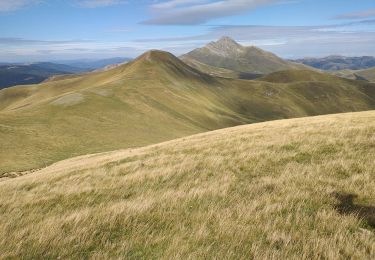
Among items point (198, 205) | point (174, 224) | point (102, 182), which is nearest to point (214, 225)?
point (174, 224)

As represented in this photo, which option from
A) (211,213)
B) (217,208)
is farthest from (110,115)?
(211,213)

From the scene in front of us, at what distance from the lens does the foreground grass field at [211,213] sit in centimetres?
635

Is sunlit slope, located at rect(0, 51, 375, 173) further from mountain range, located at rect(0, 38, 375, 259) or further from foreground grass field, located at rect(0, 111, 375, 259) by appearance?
foreground grass field, located at rect(0, 111, 375, 259)

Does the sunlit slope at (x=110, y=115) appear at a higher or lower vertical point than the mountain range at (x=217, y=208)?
lower

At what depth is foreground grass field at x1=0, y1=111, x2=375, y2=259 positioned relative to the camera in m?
6.35

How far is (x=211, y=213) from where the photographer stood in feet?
25.8

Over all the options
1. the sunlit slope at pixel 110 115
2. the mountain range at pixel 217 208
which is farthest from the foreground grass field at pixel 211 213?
the sunlit slope at pixel 110 115

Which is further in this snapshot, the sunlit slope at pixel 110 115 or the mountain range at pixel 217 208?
the sunlit slope at pixel 110 115

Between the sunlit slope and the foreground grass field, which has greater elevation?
the foreground grass field

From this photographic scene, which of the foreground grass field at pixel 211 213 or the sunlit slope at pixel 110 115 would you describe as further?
the sunlit slope at pixel 110 115

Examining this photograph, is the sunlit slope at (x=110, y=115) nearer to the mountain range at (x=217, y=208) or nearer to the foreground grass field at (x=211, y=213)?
the mountain range at (x=217, y=208)

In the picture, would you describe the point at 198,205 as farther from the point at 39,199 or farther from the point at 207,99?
the point at 207,99

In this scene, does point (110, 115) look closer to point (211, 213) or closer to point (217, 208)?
point (217, 208)

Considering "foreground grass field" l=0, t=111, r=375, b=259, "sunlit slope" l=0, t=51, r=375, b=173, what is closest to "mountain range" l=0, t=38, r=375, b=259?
"foreground grass field" l=0, t=111, r=375, b=259
